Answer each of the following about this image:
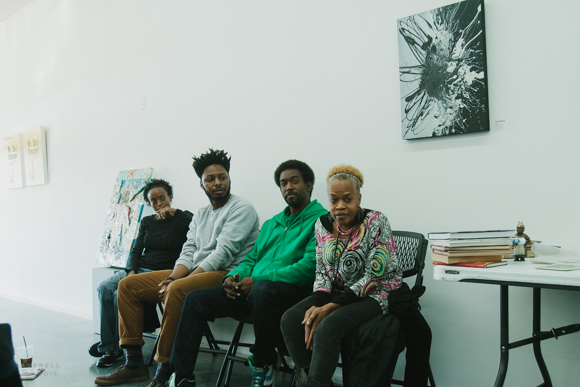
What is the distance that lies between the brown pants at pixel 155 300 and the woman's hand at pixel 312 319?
0.88m

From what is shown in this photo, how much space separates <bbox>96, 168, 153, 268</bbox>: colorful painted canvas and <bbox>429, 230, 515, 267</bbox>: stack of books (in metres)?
2.82

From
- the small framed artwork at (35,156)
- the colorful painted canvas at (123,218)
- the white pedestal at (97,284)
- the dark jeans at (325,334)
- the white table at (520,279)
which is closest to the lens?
the white table at (520,279)

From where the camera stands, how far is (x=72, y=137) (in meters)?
4.89

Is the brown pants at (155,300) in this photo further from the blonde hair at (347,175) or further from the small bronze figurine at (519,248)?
the small bronze figurine at (519,248)

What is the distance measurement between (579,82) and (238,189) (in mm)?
2214

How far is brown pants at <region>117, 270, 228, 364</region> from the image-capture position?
2432mm

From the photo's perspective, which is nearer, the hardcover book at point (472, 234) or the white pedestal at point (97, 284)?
the hardcover book at point (472, 234)

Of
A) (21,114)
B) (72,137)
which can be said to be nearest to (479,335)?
(72,137)

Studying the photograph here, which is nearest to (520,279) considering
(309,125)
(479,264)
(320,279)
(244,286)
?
(479,264)

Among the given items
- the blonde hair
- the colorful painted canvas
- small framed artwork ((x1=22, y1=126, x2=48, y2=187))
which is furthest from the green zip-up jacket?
small framed artwork ((x1=22, y1=126, x2=48, y2=187))

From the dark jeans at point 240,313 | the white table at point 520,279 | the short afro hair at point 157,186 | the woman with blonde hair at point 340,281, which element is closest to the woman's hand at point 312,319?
the woman with blonde hair at point 340,281

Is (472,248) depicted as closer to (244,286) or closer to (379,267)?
(379,267)

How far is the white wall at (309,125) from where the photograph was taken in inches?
83.1

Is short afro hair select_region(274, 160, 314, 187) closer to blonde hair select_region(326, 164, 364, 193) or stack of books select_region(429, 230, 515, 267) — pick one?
blonde hair select_region(326, 164, 364, 193)
